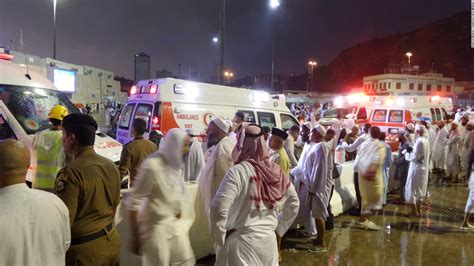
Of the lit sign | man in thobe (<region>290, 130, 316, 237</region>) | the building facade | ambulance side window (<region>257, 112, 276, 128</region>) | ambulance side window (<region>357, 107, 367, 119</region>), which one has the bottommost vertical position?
man in thobe (<region>290, 130, 316, 237</region>)

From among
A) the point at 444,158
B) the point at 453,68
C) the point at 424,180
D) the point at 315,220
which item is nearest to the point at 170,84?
the point at 315,220

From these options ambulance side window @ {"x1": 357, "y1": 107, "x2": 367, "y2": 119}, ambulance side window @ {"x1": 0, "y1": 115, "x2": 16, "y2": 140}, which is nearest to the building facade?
ambulance side window @ {"x1": 357, "y1": 107, "x2": 367, "y2": 119}

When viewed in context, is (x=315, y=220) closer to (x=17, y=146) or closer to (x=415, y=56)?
(x=17, y=146)

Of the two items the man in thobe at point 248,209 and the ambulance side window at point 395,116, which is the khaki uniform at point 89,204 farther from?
the ambulance side window at point 395,116

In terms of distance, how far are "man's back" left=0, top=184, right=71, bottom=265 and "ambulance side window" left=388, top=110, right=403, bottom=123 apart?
56.1 feet

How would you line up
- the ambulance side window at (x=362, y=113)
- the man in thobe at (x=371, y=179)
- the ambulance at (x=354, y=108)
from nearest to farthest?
the man in thobe at (x=371, y=179)
the ambulance at (x=354, y=108)
the ambulance side window at (x=362, y=113)

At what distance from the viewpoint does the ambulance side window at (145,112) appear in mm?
9047

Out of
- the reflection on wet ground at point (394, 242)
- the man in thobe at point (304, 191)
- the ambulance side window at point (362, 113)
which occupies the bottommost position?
the reflection on wet ground at point (394, 242)

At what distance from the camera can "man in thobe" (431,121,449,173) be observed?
13.4 m

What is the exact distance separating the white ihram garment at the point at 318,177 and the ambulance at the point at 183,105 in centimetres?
403

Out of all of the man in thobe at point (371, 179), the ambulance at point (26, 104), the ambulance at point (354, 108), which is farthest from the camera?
the ambulance at point (354, 108)

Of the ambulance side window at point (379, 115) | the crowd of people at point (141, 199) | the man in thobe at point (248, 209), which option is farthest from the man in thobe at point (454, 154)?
the man in thobe at point (248, 209)

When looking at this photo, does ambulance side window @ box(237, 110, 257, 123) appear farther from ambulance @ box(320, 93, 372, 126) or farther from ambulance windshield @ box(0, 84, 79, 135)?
ambulance @ box(320, 93, 372, 126)

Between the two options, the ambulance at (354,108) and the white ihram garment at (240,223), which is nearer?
the white ihram garment at (240,223)
